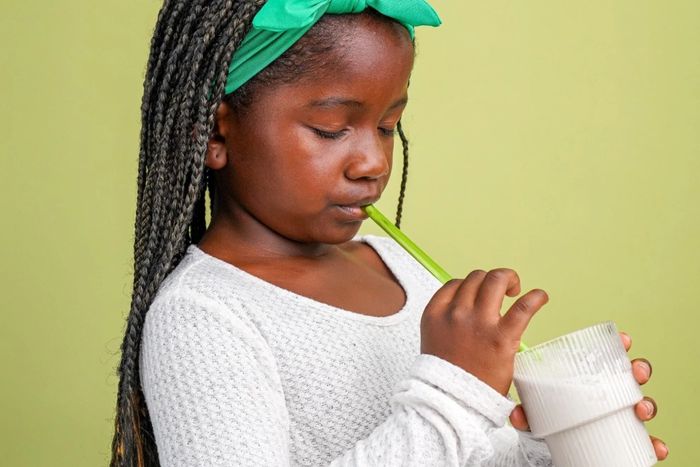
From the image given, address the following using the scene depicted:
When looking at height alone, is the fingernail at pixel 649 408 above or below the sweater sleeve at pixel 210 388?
above

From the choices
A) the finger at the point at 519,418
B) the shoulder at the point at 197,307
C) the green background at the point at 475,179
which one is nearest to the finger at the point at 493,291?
the finger at the point at 519,418

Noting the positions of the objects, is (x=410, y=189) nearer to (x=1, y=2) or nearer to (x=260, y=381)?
(x=1, y=2)

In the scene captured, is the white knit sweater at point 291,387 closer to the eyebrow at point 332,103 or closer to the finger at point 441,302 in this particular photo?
the finger at point 441,302

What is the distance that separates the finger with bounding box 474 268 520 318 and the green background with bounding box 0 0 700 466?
3.00 feet

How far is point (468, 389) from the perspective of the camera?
2.99 ft

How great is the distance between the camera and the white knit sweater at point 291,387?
0.92 metres

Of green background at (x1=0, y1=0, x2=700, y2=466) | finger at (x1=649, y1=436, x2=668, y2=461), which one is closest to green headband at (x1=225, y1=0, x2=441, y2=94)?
finger at (x1=649, y1=436, x2=668, y2=461)

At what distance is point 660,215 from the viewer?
6.38 ft

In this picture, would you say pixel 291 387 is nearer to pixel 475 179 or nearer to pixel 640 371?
pixel 640 371

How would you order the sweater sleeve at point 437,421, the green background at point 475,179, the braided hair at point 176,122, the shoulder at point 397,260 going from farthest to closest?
1. the green background at point 475,179
2. the shoulder at point 397,260
3. the braided hair at point 176,122
4. the sweater sleeve at point 437,421

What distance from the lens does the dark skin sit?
0.93 metres

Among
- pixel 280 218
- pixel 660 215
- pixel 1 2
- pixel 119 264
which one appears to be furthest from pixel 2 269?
pixel 660 215

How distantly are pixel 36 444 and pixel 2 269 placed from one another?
279 mm

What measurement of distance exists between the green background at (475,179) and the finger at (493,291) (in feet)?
3.00
